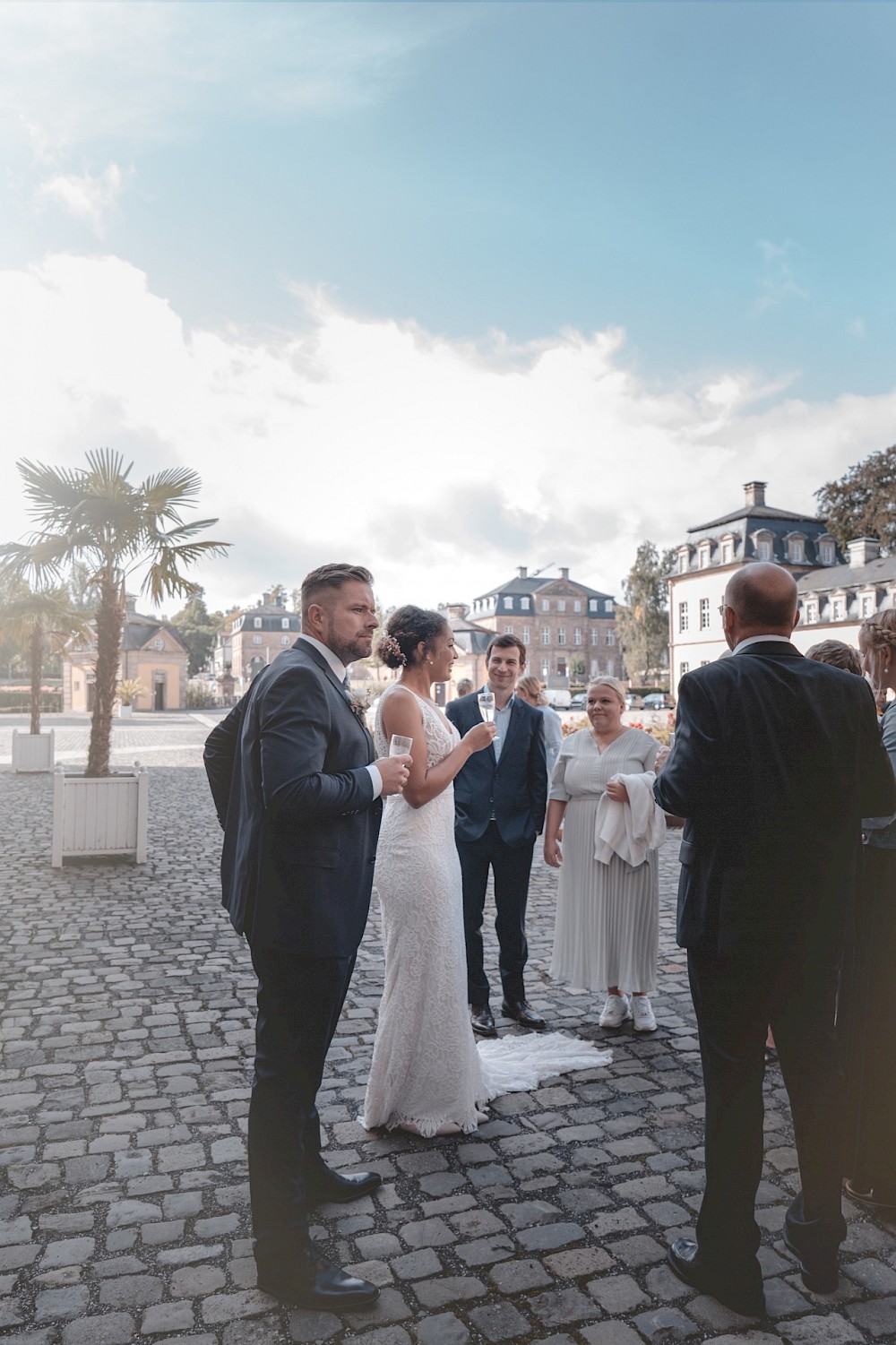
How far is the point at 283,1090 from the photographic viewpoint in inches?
109

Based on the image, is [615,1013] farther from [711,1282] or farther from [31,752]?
[31,752]

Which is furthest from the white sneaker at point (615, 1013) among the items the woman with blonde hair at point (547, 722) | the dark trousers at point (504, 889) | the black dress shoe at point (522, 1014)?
the woman with blonde hair at point (547, 722)

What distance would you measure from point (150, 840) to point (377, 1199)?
9133 millimetres

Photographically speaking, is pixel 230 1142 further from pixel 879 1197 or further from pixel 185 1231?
pixel 879 1197

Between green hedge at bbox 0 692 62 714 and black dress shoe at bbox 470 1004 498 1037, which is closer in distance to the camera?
black dress shoe at bbox 470 1004 498 1037

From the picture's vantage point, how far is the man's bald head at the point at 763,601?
2.88 m

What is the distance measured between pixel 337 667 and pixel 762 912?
148cm

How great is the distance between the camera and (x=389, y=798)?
3.96 meters

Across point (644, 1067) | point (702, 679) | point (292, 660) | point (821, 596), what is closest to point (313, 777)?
point (292, 660)

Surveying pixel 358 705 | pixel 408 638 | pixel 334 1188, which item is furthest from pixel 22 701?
pixel 358 705

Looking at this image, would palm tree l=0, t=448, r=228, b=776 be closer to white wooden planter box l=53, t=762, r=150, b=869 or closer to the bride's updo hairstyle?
white wooden planter box l=53, t=762, r=150, b=869

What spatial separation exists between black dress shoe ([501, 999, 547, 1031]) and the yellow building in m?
70.2

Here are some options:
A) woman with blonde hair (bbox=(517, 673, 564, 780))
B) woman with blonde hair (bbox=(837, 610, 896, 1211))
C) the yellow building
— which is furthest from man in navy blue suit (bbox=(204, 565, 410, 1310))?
the yellow building

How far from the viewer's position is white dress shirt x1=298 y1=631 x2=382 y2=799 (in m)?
2.84
